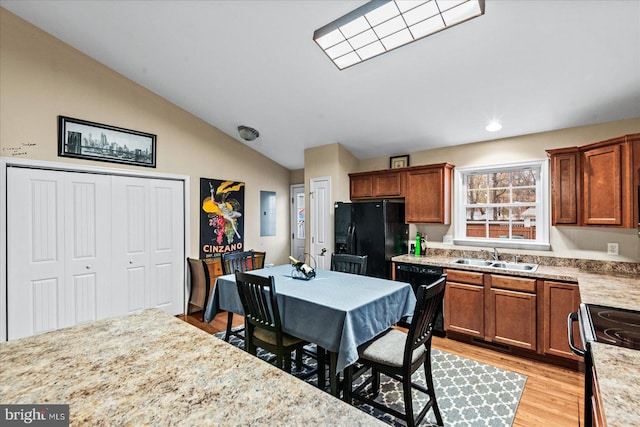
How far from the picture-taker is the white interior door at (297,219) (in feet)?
19.6

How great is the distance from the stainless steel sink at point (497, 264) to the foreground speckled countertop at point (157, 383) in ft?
10.1

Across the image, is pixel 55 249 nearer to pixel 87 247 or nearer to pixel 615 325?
pixel 87 247

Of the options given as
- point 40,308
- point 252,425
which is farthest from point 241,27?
point 40,308

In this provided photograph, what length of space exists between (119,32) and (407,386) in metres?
4.10

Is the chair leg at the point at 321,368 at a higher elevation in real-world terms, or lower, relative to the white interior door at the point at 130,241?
lower

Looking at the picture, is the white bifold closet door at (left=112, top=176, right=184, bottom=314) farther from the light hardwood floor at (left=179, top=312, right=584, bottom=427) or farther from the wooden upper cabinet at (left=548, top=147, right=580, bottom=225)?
the wooden upper cabinet at (left=548, top=147, right=580, bottom=225)

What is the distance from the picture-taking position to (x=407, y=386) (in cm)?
183

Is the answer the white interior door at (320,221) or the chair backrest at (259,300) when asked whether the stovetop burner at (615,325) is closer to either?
the chair backrest at (259,300)

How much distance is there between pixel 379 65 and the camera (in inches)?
113

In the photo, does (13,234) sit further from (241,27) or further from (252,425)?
(252,425)

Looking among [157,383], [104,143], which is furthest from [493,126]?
[104,143]

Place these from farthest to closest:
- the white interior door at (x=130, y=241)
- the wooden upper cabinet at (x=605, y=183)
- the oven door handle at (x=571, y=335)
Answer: the white interior door at (x=130, y=241) → the wooden upper cabinet at (x=605, y=183) → the oven door handle at (x=571, y=335)

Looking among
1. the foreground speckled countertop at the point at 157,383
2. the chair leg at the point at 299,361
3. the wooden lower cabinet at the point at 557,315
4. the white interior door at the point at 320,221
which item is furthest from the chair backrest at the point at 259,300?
the wooden lower cabinet at the point at 557,315

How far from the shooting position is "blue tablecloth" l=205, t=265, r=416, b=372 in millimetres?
1925
